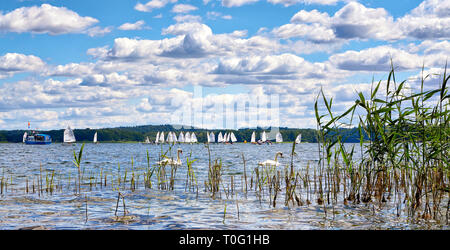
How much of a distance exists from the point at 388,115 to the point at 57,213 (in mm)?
8590

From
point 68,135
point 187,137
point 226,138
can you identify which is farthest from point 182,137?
point 68,135

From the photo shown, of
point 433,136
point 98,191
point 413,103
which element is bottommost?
point 98,191

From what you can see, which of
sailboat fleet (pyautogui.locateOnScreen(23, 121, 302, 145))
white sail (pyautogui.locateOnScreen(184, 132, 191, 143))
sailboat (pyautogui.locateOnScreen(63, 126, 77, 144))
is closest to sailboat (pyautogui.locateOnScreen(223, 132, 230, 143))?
sailboat fleet (pyautogui.locateOnScreen(23, 121, 302, 145))

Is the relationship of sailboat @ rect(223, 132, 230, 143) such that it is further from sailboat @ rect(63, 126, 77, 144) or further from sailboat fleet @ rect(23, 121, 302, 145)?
sailboat @ rect(63, 126, 77, 144)

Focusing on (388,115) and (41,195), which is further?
(41,195)

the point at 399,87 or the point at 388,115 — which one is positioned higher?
the point at 399,87

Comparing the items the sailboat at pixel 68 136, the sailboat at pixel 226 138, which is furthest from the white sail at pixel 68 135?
the sailboat at pixel 226 138

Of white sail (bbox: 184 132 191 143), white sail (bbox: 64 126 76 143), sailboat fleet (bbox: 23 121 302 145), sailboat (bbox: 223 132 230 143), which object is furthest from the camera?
sailboat (bbox: 223 132 230 143)

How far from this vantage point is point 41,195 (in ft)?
46.2

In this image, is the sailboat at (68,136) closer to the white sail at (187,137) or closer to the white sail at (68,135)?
the white sail at (68,135)

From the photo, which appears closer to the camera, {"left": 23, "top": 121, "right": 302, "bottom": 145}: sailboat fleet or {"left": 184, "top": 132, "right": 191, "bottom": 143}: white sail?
{"left": 23, "top": 121, "right": 302, "bottom": 145}: sailboat fleet
